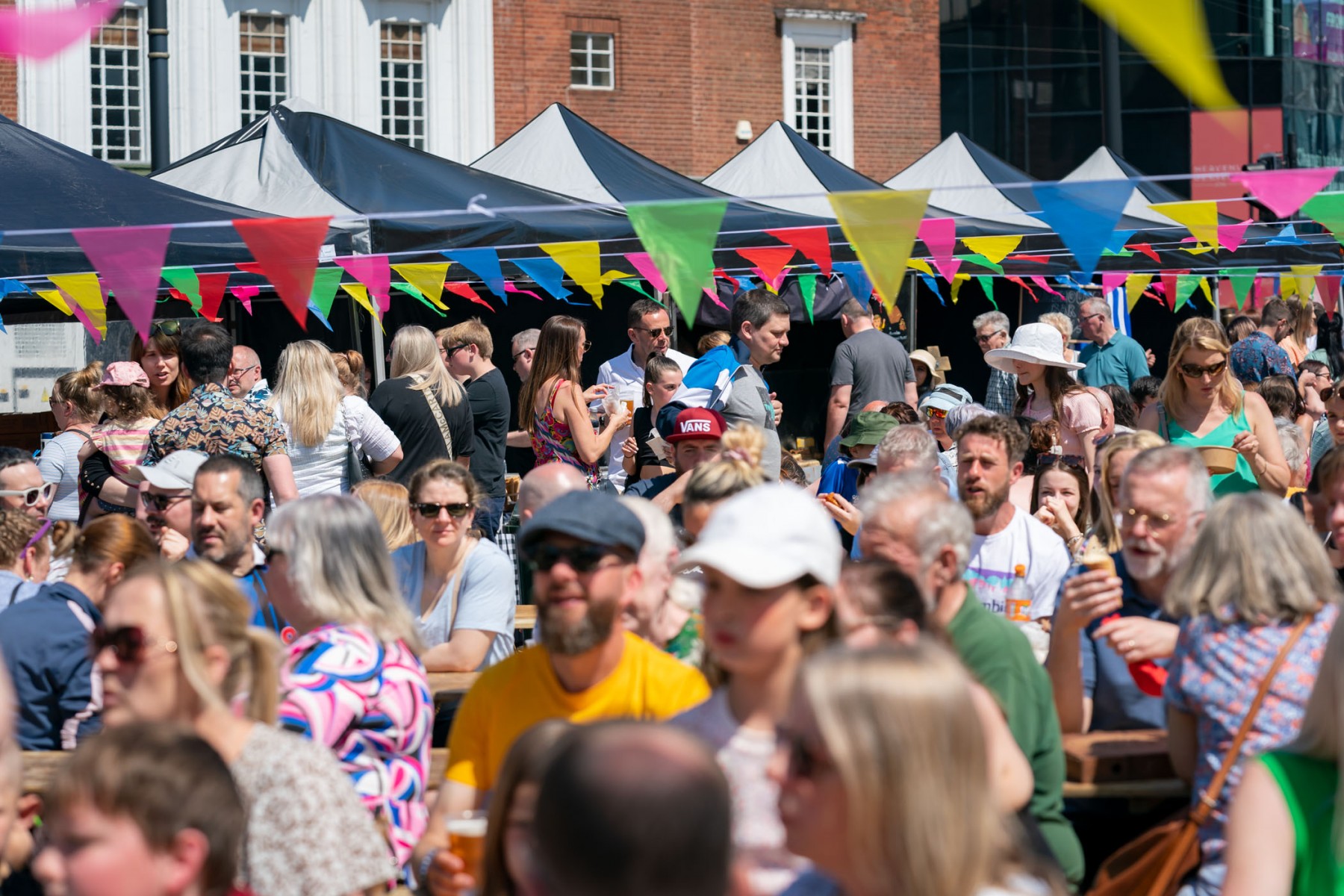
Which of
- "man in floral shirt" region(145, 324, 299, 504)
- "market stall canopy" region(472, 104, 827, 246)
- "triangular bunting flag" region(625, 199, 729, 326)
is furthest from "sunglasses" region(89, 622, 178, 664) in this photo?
Result: "market stall canopy" region(472, 104, 827, 246)

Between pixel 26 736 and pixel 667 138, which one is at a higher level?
pixel 667 138

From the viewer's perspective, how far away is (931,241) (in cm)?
921

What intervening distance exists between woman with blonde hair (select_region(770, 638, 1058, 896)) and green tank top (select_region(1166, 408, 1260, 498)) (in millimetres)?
4580

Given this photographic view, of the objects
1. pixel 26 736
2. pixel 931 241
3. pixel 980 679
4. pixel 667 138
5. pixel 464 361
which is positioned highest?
pixel 667 138

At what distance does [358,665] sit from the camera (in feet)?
11.3

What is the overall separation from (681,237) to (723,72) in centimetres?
2027

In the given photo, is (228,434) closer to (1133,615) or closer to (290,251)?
(290,251)

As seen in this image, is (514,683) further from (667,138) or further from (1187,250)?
(667,138)

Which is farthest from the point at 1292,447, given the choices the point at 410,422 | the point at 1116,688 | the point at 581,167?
the point at 581,167

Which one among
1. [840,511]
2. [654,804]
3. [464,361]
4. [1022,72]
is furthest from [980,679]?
[1022,72]

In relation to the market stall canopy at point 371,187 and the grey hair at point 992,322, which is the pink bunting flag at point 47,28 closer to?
the market stall canopy at point 371,187

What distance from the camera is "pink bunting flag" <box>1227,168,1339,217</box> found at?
685cm

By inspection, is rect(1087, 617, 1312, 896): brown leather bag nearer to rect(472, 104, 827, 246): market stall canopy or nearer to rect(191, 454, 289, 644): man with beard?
rect(191, 454, 289, 644): man with beard

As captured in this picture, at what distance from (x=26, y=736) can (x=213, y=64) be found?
19795mm
